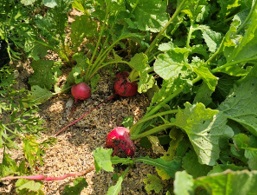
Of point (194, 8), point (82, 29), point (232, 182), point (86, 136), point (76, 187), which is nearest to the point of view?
point (232, 182)

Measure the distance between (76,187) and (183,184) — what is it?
0.83 metres

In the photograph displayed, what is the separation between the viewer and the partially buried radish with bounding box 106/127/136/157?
255cm

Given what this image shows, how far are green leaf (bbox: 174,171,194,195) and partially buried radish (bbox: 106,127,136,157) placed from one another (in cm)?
89

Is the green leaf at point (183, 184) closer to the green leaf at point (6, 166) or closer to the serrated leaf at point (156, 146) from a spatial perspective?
the serrated leaf at point (156, 146)

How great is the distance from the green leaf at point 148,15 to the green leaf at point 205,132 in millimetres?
522

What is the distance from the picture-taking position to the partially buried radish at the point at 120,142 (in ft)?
8.37

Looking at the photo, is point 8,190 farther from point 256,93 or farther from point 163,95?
point 256,93

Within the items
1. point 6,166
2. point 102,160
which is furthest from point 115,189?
point 6,166

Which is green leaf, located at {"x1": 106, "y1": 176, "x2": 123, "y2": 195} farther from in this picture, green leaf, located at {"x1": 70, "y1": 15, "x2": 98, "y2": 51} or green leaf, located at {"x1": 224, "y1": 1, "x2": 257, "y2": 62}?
green leaf, located at {"x1": 70, "y1": 15, "x2": 98, "y2": 51}

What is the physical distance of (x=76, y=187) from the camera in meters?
2.36

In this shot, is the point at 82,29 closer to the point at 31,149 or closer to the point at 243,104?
the point at 31,149

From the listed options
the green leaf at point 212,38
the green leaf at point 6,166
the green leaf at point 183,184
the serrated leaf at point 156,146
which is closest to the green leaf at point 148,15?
the green leaf at point 212,38

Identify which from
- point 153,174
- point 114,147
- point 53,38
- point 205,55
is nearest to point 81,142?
point 114,147

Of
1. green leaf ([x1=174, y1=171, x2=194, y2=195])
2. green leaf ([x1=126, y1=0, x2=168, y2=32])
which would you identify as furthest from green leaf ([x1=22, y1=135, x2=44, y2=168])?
green leaf ([x1=174, y1=171, x2=194, y2=195])
